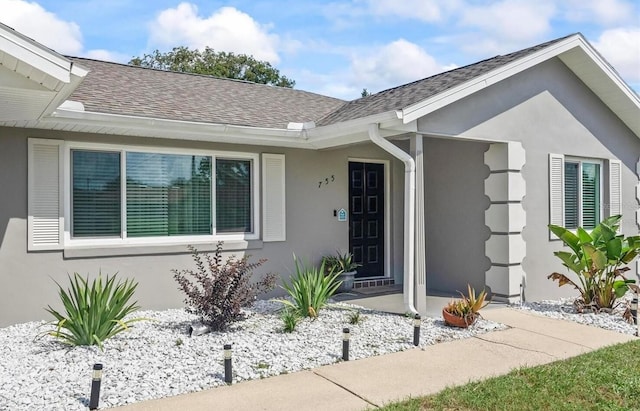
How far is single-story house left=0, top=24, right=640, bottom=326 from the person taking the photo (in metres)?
7.31

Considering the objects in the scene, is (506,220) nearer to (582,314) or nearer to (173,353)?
(582,314)

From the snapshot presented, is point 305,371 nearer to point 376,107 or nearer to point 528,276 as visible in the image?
point 376,107

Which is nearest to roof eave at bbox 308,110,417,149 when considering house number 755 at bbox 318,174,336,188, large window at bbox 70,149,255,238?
house number 755 at bbox 318,174,336,188

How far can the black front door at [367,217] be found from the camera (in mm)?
10453

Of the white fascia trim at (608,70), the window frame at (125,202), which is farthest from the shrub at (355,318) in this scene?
the white fascia trim at (608,70)

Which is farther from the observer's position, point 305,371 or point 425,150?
point 425,150

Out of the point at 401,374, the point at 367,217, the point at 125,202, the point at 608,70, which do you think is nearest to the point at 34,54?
the point at 125,202

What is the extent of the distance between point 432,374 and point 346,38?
1116 cm

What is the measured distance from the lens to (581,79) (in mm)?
10031

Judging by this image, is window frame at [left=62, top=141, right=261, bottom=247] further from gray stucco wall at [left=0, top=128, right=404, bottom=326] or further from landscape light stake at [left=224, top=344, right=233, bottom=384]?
A: landscape light stake at [left=224, top=344, right=233, bottom=384]

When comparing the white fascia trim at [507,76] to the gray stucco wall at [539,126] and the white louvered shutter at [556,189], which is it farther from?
the white louvered shutter at [556,189]

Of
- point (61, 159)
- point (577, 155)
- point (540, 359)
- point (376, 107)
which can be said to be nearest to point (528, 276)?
point (577, 155)

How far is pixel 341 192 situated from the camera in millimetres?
10117

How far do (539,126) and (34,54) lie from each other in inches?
321
